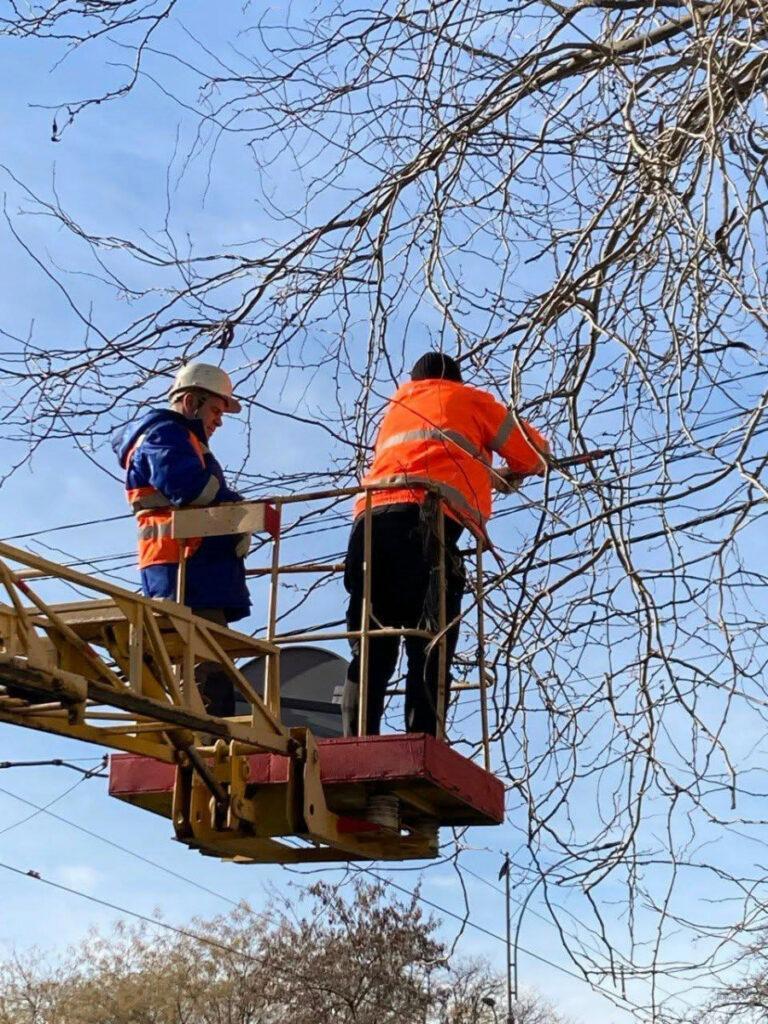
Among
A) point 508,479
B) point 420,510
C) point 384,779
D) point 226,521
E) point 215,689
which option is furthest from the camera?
Answer: point 508,479

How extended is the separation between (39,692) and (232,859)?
2.07 m

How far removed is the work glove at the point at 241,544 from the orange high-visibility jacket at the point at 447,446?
546 millimetres

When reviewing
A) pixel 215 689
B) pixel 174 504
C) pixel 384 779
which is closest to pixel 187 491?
pixel 174 504

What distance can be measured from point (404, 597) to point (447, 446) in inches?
28.2

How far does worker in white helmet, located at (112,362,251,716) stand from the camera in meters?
7.68

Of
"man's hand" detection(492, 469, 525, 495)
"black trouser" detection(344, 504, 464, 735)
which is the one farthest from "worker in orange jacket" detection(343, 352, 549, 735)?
"man's hand" detection(492, 469, 525, 495)

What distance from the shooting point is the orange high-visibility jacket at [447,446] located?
770cm

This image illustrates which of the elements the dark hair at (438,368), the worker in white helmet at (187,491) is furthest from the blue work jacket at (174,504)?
the dark hair at (438,368)

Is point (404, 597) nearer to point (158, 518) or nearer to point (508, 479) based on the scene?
point (508, 479)

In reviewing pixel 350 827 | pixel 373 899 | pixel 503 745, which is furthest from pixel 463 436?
pixel 373 899

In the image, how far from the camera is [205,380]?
7.83m

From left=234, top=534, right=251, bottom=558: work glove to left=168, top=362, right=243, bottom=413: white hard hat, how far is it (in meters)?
0.65

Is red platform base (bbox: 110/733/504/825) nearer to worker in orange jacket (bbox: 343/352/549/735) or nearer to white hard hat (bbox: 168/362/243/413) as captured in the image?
worker in orange jacket (bbox: 343/352/549/735)

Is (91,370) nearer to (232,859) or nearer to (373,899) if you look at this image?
(232,859)
